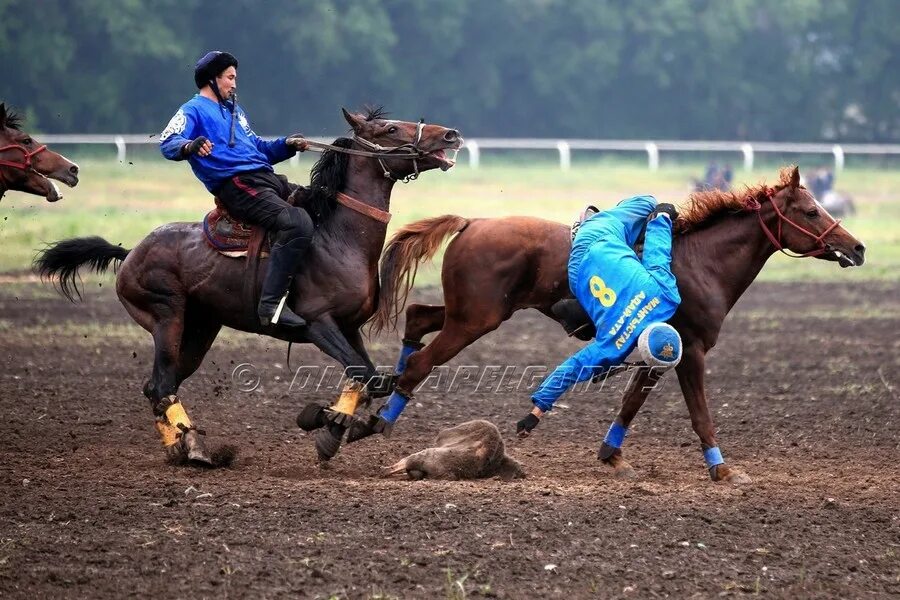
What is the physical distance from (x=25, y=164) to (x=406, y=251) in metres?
2.47

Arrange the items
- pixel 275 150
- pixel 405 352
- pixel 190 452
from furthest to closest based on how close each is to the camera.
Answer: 1. pixel 405 352
2. pixel 275 150
3. pixel 190 452

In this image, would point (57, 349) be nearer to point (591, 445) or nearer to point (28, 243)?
point (591, 445)

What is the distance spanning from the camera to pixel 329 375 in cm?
1130

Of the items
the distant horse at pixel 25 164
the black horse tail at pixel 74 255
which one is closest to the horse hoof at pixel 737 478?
the black horse tail at pixel 74 255

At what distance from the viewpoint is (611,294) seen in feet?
23.8

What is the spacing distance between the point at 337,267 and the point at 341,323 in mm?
342

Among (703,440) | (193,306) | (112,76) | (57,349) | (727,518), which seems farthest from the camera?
(112,76)

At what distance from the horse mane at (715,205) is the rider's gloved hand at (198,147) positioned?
2.79m

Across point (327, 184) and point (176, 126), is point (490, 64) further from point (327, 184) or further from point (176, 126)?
point (176, 126)

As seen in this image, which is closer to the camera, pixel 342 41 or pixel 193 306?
pixel 193 306

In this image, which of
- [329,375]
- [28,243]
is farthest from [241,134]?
[28,243]

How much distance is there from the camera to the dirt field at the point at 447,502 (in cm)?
552

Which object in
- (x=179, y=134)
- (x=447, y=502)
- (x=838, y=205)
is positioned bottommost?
Answer: (x=838, y=205)

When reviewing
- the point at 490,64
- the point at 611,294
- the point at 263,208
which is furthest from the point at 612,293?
the point at 490,64
